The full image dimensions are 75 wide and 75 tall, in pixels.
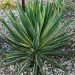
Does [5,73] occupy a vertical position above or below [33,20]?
below

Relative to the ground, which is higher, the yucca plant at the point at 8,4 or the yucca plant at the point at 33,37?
the yucca plant at the point at 8,4

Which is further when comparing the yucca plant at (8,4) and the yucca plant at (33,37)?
the yucca plant at (8,4)

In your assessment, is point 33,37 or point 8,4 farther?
point 8,4

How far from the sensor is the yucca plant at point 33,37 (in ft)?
17.1

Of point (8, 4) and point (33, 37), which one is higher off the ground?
point (8, 4)

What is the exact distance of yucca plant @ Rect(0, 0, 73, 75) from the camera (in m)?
5.20

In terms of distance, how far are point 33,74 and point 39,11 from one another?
3.54 ft

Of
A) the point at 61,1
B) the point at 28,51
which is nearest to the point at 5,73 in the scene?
the point at 28,51

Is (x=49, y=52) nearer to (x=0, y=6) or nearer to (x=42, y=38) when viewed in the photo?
(x=42, y=38)

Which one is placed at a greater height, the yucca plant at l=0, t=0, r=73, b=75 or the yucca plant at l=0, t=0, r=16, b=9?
the yucca plant at l=0, t=0, r=16, b=9

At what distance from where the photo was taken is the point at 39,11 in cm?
509

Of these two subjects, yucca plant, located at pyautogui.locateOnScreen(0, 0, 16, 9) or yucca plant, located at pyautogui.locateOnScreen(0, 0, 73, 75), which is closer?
yucca plant, located at pyautogui.locateOnScreen(0, 0, 73, 75)

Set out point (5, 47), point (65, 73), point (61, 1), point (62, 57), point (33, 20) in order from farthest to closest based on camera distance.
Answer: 1. point (61, 1)
2. point (5, 47)
3. point (62, 57)
4. point (65, 73)
5. point (33, 20)

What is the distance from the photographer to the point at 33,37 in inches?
208
